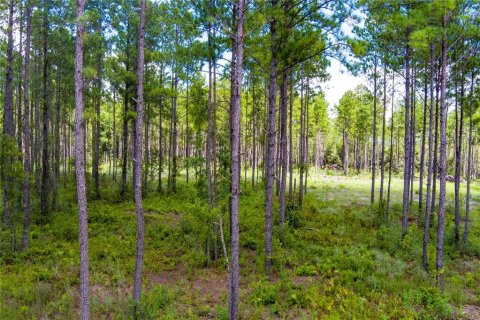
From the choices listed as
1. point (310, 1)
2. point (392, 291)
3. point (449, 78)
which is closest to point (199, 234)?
point (392, 291)

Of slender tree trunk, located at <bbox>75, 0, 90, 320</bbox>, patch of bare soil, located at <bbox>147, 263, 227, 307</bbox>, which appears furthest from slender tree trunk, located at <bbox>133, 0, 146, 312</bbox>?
patch of bare soil, located at <bbox>147, 263, 227, 307</bbox>

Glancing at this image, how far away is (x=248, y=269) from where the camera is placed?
12.2 m

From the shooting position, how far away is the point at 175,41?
2059 centimetres

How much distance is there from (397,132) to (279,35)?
121 ft

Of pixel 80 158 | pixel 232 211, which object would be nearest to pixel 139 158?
pixel 80 158

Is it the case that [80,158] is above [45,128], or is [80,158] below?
below

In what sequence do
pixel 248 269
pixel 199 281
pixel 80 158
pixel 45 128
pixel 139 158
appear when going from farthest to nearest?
1. pixel 45 128
2. pixel 248 269
3. pixel 199 281
4. pixel 139 158
5. pixel 80 158

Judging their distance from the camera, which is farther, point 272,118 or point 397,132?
point 397,132

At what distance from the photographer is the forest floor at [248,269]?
9.20 meters

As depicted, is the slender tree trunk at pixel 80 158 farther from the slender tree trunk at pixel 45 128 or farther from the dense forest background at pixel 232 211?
the slender tree trunk at pixel 45 128

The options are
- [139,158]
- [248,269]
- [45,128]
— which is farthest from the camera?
[45,128]

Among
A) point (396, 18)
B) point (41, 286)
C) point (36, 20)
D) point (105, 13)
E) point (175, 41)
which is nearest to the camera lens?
point (396, 18)

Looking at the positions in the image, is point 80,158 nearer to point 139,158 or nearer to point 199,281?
point 139,158

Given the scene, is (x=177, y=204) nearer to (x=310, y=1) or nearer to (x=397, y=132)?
(x=310, y=1)
